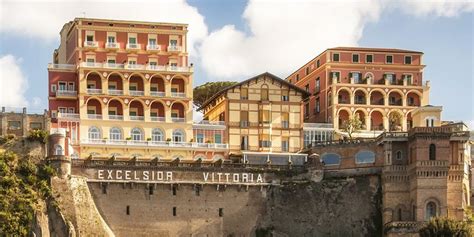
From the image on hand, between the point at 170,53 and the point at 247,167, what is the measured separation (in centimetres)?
1658

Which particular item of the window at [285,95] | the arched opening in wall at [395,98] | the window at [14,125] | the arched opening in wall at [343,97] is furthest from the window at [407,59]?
the window at [14,125]

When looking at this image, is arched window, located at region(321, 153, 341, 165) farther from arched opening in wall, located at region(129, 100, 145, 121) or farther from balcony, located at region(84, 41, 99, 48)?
balcony, located at region(84, 41, 99, 48)

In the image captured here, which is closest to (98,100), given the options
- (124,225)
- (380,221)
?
(124,225)

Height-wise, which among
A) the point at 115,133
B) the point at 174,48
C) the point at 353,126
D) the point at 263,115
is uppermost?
the point at 174,48

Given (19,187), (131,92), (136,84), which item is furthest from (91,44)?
(19,187)

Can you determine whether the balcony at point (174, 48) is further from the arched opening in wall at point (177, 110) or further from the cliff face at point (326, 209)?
the cliff face at point (326, 209)

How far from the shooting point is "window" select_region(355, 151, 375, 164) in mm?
110812

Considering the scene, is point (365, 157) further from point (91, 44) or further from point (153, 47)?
point (91, 44)

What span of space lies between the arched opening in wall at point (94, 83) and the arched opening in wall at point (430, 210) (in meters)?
34.7

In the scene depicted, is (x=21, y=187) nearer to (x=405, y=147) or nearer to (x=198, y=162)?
(x=198, y=162)

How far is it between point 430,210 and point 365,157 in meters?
8.99

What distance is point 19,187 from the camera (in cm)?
10031

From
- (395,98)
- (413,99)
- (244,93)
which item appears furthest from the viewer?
(413,99)

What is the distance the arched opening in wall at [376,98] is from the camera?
12694cm
